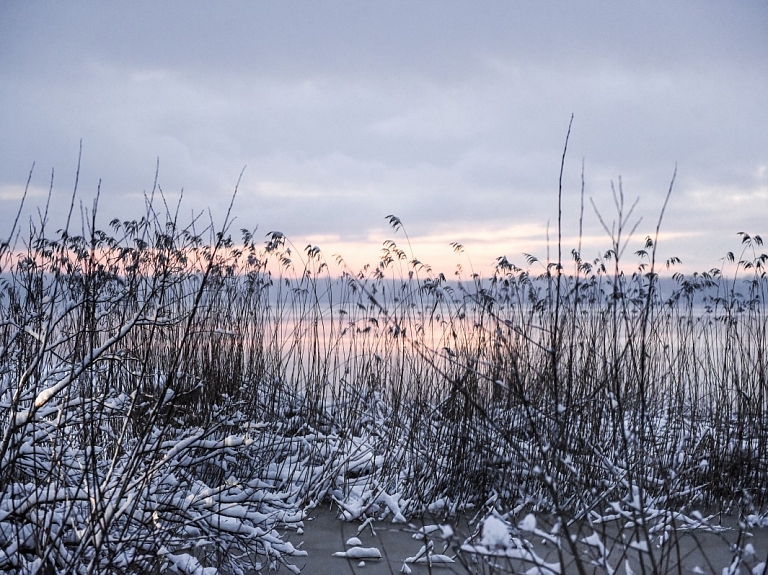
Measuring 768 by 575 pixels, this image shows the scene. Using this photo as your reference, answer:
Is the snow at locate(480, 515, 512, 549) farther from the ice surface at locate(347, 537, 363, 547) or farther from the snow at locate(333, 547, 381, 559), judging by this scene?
the ice surface at locate(347, 537, 363, 547)

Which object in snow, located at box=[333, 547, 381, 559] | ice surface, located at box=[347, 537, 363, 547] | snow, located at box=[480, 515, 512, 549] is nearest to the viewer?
snow, located at box=[480, 515, 512, 549]

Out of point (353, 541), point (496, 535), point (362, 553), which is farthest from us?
point (353, 541)

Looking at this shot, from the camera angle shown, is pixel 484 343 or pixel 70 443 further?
pixel 484 343

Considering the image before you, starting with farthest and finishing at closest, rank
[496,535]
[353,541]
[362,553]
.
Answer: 1. [353,541]
2. [362,553]
3. [496,535]

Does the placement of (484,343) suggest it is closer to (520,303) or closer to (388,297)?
(520,303)

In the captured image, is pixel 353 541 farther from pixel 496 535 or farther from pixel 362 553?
pixel 496 535

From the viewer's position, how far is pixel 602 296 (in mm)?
4219

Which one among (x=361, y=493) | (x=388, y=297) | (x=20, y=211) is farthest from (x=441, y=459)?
(x=20, y=211)

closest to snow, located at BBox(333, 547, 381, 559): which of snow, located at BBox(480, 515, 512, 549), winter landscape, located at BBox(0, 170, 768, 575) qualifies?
winter landscape, located at BBox(0, 170, 768, 575)

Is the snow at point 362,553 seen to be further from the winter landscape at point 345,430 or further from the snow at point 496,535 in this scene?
the snow at point 496,535

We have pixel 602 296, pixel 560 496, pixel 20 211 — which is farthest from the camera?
pixel 602 296

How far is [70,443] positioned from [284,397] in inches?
80.5

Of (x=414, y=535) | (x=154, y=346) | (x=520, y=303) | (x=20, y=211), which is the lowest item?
(x=414, y=535)

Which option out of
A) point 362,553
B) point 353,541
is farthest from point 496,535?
point 353,541
